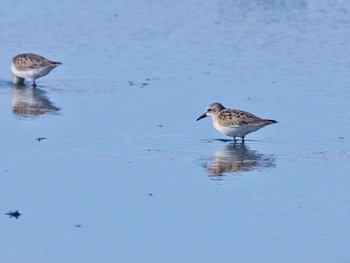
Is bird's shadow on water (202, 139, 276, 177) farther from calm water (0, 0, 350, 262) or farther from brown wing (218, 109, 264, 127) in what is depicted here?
brown wing (218, 109, 264, 127)

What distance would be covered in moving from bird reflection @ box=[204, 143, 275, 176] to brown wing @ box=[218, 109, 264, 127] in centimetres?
39

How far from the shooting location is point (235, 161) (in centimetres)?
1603

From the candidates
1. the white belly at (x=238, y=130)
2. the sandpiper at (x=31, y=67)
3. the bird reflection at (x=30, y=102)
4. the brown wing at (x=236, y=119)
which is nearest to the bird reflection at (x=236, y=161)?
the white belly at (x=238, y=130)

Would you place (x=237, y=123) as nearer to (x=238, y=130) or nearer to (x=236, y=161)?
(x=238, y=130)

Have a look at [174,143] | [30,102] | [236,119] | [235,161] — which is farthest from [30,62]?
[235,161]

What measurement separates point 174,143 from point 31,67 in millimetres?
6139

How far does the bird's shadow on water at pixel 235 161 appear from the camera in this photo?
15.5 metres

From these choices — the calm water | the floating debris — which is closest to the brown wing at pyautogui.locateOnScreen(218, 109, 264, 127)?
the calm water

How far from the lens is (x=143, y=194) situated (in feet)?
46.1

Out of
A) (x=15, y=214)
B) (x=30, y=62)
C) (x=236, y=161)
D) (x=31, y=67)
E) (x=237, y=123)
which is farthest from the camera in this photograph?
(x=30, y=62)

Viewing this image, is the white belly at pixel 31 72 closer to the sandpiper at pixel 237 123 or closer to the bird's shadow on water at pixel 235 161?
the sandpiper at pixel 237 123

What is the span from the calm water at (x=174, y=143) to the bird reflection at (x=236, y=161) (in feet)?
0.10

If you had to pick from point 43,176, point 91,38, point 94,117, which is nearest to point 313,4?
point 91,38

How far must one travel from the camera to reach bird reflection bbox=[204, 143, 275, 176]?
15.5m
